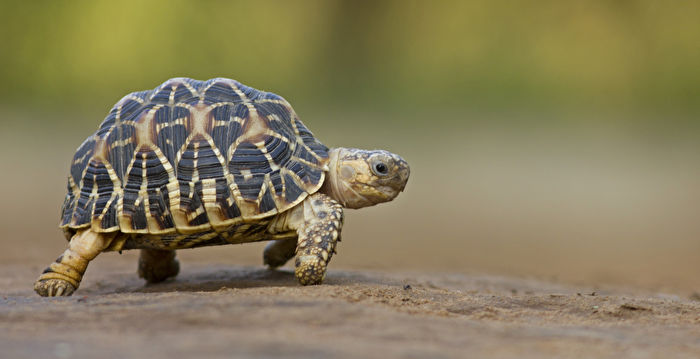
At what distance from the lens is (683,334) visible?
11.5ft

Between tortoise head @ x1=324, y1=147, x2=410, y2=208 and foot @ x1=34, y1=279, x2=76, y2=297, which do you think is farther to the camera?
tortoise head @ x1=324, y1=147, x2=410, y2=208

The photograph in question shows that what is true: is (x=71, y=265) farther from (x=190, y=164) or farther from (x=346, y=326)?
(x=346, y=326)

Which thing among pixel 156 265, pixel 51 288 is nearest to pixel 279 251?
pixel 156 265

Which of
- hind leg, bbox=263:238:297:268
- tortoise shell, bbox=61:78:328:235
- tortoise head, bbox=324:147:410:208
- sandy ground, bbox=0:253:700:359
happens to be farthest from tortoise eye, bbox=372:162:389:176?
hind leg, bbox=263:238:297:268

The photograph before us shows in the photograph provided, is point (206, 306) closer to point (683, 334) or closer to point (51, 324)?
point (51, 324)

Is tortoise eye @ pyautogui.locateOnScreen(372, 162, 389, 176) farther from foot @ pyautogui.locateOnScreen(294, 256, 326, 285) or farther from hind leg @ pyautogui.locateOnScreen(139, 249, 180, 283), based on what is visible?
hind leg @ pyautogui.locateOnScreen(139, 249, 180, 283)

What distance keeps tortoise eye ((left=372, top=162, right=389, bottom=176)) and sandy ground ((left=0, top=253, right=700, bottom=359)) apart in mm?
1089

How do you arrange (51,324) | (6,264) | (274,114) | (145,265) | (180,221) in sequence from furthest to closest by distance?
(6,264), (145,265), (274,114), (180,221), (51,324)

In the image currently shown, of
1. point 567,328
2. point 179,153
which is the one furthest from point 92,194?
point 567,328

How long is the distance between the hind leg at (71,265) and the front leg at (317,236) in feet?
4.94

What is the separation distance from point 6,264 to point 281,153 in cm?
631

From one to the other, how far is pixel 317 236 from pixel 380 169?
84 centimetres

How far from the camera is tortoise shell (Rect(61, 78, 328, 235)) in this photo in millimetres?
4906

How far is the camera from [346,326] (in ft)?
10.1
